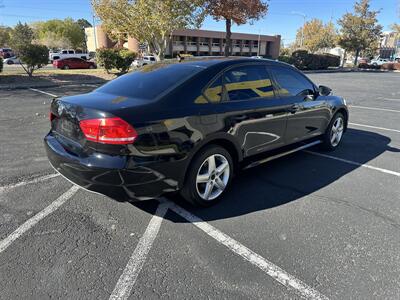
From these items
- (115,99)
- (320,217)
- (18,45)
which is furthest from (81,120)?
(18,45)

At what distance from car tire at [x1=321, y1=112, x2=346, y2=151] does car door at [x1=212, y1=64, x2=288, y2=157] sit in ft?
4.99

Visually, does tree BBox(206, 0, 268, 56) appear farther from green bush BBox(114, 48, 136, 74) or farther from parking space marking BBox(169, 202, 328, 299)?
parking space marking BBox(169, 202, 328, 299)

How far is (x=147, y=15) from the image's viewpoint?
2002 cm

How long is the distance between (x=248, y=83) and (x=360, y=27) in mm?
53289

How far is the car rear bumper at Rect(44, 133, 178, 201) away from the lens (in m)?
2.65

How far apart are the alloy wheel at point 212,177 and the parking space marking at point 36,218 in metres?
1.59

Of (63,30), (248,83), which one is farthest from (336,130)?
(63,30)

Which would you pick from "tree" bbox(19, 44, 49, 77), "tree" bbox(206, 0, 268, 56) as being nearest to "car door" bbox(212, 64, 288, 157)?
"tree" bbox(19, 44, 49, 77)

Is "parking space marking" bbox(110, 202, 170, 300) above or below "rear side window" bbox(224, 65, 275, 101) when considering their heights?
below

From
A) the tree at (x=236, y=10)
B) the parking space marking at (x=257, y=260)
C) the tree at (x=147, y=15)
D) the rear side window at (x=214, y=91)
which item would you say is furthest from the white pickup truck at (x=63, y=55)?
the parking space marking at (x=257, y=260)

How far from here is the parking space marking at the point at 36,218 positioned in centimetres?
274

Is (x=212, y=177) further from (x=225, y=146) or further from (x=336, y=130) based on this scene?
(x=336, y=130)

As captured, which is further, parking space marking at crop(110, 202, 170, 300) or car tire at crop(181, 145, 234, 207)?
car tire at crop(181, 145, 234, 207)

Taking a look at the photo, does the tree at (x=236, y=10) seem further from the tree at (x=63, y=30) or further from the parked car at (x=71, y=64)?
the tree at (x=63, y=30)
